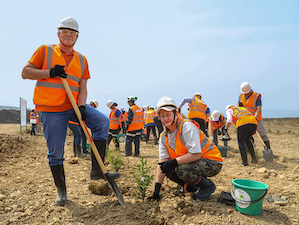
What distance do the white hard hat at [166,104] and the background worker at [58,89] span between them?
32.6 inches

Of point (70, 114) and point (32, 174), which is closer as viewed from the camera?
point (70, 114)

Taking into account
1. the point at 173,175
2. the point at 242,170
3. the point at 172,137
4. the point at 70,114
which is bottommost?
the point at 242,170

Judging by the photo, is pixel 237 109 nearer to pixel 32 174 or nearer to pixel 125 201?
pixel 125 201

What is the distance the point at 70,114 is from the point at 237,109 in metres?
4.24

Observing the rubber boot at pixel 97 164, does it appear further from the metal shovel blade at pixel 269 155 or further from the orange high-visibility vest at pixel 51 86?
the metal shovel blade at pixel 269 155

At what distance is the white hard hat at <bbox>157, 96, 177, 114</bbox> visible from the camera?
287 centimetres

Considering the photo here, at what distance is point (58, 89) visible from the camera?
2861mm

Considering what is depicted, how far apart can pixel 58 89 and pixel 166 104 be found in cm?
138

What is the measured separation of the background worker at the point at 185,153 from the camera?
9.39 ft

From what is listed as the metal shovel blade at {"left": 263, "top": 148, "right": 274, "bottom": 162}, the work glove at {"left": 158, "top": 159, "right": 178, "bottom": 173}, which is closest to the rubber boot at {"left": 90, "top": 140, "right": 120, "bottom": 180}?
the work glove at {"left": 158, "top": 159, "right": 178, "bottom": 173}

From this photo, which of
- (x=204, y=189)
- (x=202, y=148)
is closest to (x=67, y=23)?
(x=202, y=148)

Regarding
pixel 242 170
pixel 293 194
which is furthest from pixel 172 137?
pixel 242 170

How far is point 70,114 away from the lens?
3.08m

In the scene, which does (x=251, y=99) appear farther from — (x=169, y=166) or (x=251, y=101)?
(x=169, y=166)
